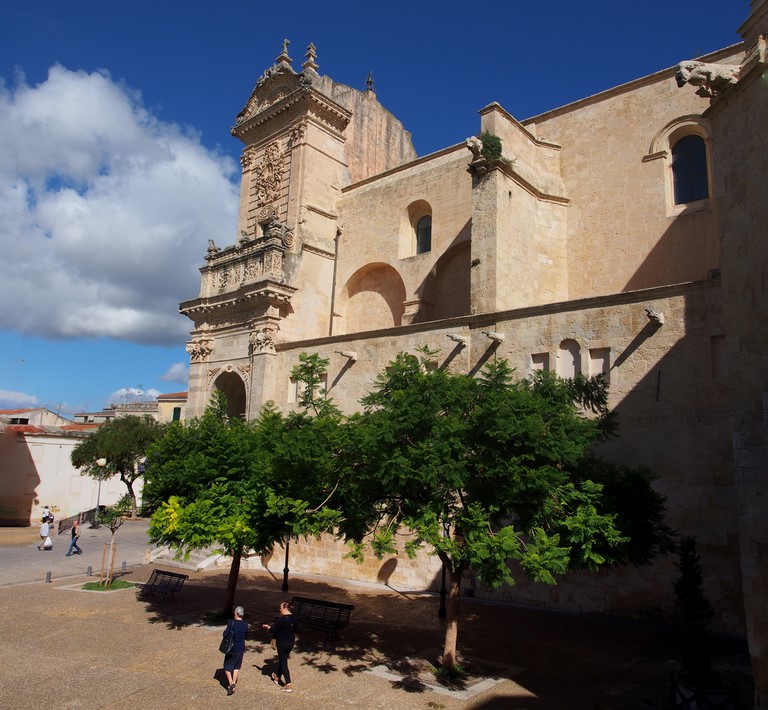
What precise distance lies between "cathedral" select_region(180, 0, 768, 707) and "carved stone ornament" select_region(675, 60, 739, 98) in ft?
0.09

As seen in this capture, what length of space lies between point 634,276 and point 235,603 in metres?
12.5

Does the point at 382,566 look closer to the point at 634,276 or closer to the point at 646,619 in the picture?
the point at 646,619

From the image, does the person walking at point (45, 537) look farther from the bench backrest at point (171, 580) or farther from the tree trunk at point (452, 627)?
the tree trunk at point (452, 627)

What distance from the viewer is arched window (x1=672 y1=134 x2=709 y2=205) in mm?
15031

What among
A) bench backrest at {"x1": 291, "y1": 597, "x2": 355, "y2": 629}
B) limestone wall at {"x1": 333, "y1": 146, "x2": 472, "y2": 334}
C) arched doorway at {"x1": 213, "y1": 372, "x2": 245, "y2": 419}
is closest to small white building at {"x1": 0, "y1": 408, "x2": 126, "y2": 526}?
arched doorway at {"x1": 213, "y1": 372, "x2": 245, "y2": 419}

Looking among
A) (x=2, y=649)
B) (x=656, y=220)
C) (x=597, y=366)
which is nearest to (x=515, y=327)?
(x=597, y=366)

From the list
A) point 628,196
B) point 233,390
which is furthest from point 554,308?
point 233,390

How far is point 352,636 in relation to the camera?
35.1 ft

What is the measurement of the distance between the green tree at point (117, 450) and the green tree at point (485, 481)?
21.5m

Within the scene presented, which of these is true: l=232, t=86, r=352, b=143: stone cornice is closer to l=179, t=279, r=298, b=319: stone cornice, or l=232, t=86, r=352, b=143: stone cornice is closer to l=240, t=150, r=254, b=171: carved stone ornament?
l=240, t=150, r=254, b=171: carved stone ornament

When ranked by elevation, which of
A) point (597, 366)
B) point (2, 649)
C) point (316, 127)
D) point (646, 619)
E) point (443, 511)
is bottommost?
point (2, 649)

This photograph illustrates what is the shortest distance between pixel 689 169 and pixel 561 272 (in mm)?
4010

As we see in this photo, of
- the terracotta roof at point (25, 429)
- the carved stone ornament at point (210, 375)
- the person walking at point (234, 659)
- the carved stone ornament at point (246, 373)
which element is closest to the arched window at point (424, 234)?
the carved stone ornament at point (246, 373)

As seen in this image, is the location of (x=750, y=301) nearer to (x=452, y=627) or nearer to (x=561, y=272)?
(x=452, y=627)
